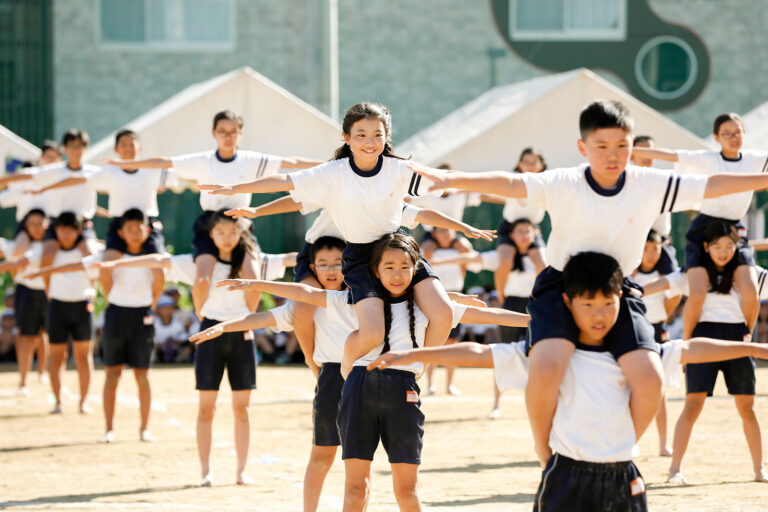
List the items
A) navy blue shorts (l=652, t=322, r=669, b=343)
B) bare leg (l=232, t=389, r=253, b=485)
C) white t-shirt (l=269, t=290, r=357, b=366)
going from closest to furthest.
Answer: white t-shirt (l=269, t=290, r=357, b=366)
bare leg (l=232, t=389, r=253, b=485)
navy blue shorts (l=652, t=322, r=669, b=343)

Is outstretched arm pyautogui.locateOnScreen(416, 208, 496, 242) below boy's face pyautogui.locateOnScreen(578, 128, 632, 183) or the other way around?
below

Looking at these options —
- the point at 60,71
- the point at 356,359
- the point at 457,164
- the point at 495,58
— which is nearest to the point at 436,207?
the point at 457,164

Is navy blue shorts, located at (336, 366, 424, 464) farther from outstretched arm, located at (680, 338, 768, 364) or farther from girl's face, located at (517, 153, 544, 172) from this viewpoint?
girl's face, located at (517, 153, 544, 172)

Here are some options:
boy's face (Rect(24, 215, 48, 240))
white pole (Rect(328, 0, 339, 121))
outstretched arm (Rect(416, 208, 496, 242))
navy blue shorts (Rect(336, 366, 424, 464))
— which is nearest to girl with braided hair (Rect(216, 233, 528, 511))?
navy blue shorts (Rect(336, 366, 424, 464))

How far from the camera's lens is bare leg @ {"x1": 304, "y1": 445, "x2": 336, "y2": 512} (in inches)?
268

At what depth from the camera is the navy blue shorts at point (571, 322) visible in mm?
5117

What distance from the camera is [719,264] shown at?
8.52 m

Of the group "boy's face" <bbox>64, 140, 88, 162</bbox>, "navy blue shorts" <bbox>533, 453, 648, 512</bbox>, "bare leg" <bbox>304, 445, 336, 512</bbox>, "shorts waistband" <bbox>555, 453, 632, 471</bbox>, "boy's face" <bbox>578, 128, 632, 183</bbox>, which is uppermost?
"boy's face" <bbox>64, 140, 88, 162</bbox>

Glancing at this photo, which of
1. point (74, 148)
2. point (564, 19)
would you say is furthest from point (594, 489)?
point (564, 19)

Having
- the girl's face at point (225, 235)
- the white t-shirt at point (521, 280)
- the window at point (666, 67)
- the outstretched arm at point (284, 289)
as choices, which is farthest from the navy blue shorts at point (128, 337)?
the window at point (666, 67)

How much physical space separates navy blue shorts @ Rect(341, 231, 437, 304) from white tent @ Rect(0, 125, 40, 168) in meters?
11.4

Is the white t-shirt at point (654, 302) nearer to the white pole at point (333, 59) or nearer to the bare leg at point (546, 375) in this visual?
the bare leg at point (546, 375)

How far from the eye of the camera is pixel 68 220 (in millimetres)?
12734

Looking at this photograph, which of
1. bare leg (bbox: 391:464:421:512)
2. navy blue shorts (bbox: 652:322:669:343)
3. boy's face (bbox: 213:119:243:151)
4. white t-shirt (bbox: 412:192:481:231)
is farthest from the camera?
white t-shirt (bbox: 412:192:481:231)
